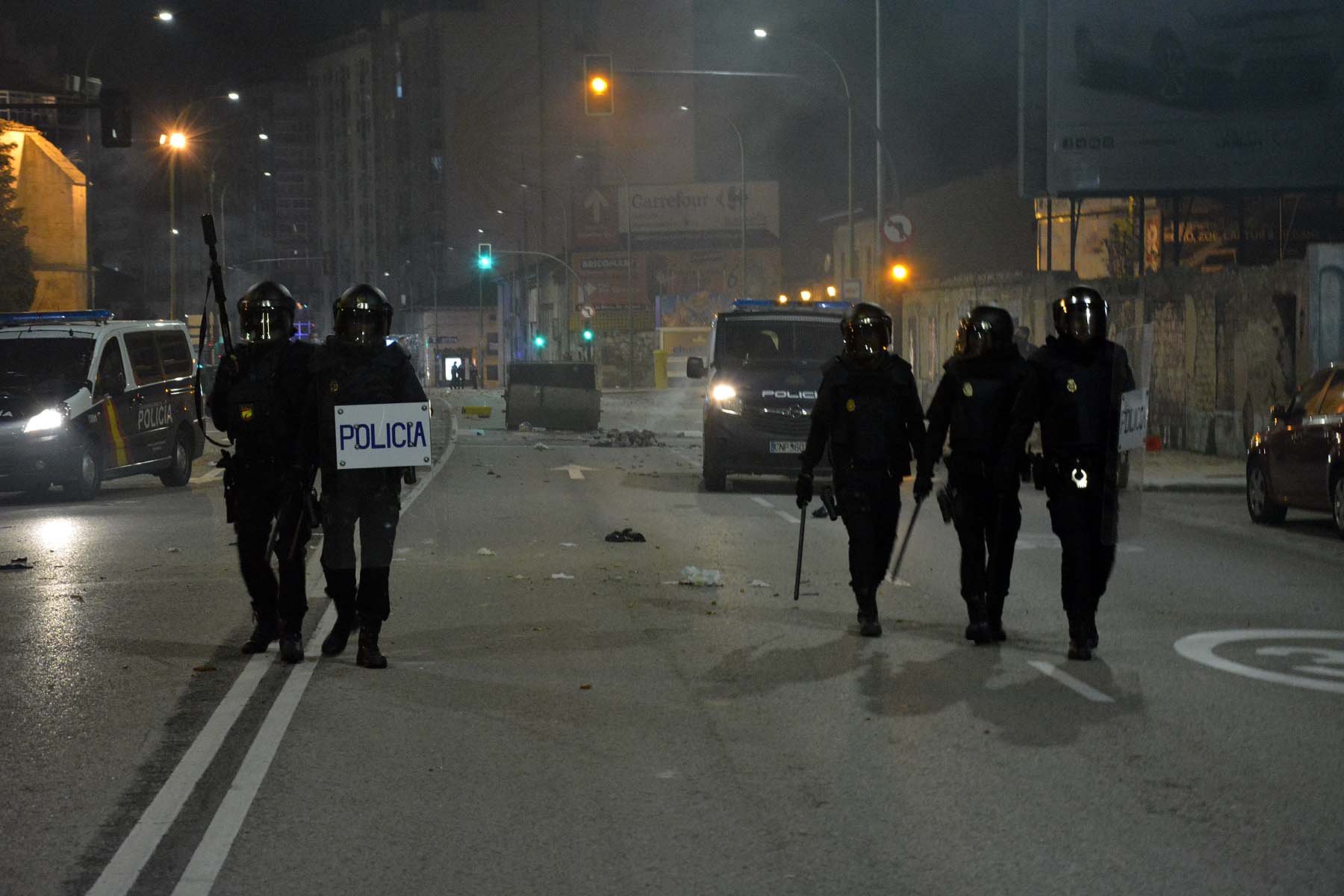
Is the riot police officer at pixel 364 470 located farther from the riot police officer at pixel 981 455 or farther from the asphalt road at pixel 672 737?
the riot police officer at pixel 981 455

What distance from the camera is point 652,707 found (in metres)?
7.50

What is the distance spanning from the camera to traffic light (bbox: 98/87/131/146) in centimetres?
3012

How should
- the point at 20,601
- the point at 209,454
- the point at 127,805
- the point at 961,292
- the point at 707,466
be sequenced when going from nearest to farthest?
1. the point at 127,805
2. the point at 20,601
3. the point at 707,466
4. the point at 209,454
5. the point at 961,292

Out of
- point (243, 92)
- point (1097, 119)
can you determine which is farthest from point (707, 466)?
point (243, 92)

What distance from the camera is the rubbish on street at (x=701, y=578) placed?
1166 centimetres

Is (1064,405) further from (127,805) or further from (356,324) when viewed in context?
(127,805)

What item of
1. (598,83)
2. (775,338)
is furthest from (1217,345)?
(598,83)

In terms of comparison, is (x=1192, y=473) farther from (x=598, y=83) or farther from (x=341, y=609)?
(x=341, y=609)

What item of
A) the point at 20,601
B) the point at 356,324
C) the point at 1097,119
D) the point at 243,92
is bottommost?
the point at 20,601

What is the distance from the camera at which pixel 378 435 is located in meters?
8.39

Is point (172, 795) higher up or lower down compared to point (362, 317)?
lower down

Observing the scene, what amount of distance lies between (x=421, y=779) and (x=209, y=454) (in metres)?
24.7

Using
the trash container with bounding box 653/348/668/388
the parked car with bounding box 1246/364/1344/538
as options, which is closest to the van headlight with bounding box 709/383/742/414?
the parked car with bounding box 1246/364/1344/538

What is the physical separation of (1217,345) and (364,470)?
840 inches
